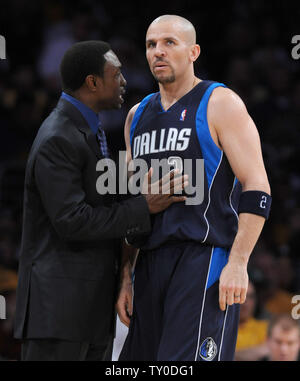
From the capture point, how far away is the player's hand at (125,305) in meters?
3.30

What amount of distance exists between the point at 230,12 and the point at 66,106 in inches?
200

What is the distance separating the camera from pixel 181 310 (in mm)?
3076

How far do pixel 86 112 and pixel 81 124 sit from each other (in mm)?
76

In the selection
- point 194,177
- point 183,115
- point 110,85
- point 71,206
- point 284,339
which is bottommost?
point 284,339

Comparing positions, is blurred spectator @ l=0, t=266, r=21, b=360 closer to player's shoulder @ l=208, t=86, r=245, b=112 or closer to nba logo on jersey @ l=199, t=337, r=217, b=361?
nba logo on jersey @ l=199, t=337, r=217, b=361

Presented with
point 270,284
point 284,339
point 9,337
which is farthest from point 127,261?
point 270,284

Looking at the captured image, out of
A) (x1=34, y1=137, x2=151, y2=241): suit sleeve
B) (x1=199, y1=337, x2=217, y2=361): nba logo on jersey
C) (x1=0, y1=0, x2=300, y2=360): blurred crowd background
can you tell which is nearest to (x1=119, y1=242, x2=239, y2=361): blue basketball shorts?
(x1=199, y1=337, x2=217, y2=361): nba logo on jersey

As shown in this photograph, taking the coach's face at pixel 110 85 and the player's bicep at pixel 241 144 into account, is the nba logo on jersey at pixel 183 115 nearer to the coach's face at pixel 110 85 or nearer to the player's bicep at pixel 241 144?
the player's bicep at pixel 241 144

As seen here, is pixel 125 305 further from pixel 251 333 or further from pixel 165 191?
pixel 251 333

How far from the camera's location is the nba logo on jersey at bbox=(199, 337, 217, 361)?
305 cm
